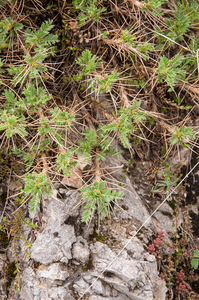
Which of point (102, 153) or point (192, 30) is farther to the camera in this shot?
point (192, 30)

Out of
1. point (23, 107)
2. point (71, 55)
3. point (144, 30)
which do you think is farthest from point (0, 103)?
point (144, 30)

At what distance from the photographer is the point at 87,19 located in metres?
3.02

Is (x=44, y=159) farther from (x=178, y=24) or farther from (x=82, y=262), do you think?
(x=178, y=24)

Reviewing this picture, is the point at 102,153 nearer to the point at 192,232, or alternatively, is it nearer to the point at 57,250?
the point at 57,250

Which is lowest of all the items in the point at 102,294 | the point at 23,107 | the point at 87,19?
the point at 102,294

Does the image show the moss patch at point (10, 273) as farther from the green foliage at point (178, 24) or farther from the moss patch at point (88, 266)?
the green foliage at point (178, 24)

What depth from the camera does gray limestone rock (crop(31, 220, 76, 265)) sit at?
259cm

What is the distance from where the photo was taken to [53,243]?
2.63 m

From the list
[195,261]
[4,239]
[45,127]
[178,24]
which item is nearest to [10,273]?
[4,239]

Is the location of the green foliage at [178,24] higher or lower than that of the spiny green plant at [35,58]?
higher

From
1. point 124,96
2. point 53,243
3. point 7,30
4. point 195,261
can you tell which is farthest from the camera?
point 195,261

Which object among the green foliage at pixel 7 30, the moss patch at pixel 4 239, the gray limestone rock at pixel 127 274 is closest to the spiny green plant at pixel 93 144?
the gray limestone rock at pixel 127 274

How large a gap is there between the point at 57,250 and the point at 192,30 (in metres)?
3.87

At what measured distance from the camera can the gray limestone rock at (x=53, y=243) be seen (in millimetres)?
2588
